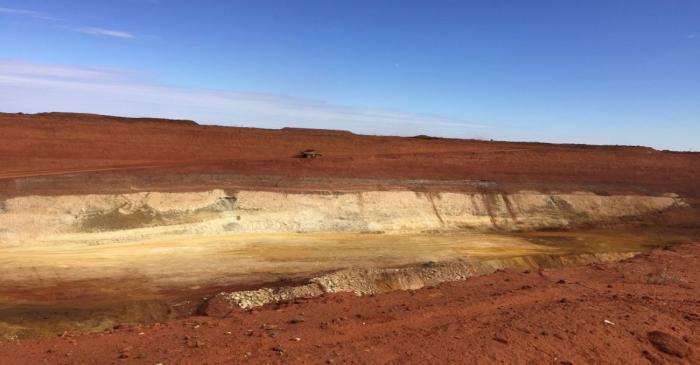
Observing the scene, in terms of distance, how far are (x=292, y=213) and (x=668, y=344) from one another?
13723 millimetres

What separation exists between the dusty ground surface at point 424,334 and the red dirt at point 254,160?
1159 centimetres

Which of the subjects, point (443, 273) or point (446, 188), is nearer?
point (443, 273)

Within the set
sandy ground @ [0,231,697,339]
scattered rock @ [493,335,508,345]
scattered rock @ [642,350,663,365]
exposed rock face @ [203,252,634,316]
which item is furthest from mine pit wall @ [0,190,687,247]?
scattered rock @ [642,350,663,365]

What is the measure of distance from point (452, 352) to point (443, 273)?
652 centimetres

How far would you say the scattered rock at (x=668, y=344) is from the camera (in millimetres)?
7438

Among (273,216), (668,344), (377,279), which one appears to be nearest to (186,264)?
(377,279)

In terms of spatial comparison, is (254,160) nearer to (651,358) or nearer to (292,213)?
(292,213)

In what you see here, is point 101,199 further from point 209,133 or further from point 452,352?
point 452,352

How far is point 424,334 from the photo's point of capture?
7.45 metres

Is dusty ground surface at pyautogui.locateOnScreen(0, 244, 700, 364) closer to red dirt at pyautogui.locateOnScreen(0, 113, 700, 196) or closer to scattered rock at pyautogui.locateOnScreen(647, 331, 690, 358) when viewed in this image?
scattered rock at pyautogui.locateOnScreen(647, 331, 690, 358)

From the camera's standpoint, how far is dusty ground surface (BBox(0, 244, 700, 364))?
6.68 metres

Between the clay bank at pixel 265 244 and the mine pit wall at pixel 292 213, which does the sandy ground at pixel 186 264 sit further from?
the mine pit wall at pixel 292 213

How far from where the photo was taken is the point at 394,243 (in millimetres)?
17781

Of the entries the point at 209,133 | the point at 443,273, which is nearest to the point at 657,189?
the point at 443,273
